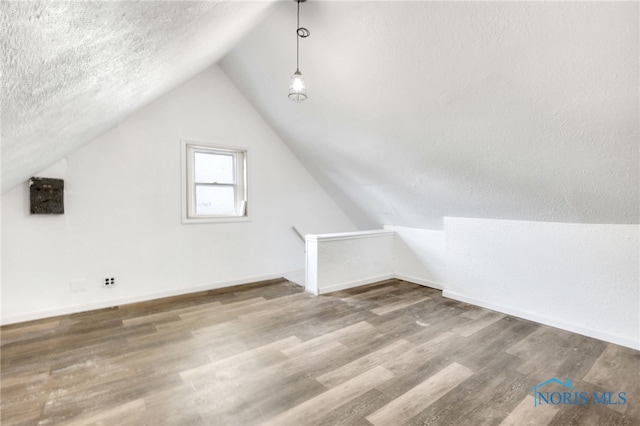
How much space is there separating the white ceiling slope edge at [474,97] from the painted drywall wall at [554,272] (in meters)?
0.17

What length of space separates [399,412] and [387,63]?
2.44 m

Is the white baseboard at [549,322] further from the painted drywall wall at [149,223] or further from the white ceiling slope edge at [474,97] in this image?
the painted drywall wall at [149,223]

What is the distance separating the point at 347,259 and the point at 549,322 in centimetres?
226

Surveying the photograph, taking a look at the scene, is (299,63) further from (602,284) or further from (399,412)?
(602,284)

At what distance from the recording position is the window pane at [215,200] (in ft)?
13.1

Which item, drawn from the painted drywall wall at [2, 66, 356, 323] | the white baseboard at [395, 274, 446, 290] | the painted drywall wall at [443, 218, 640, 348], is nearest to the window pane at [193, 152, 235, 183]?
the painted drywall wall at [2, 66, 356, 323]

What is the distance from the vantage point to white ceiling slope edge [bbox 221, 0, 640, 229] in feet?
5.40

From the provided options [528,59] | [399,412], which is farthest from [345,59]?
[399,412]

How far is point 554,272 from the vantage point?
288 centimetres

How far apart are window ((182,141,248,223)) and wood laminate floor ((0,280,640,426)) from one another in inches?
52.1

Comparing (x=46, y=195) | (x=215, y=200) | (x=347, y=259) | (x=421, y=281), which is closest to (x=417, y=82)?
(x=347, y=259)

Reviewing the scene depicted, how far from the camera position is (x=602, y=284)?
2.61 m

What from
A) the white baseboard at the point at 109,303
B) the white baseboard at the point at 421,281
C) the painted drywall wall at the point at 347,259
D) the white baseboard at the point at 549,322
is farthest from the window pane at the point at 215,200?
the white baseboard at the point at 549,322

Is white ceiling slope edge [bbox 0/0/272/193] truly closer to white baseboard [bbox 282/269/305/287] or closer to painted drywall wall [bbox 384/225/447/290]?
white baseboard [bbox 282/269/305/287]
